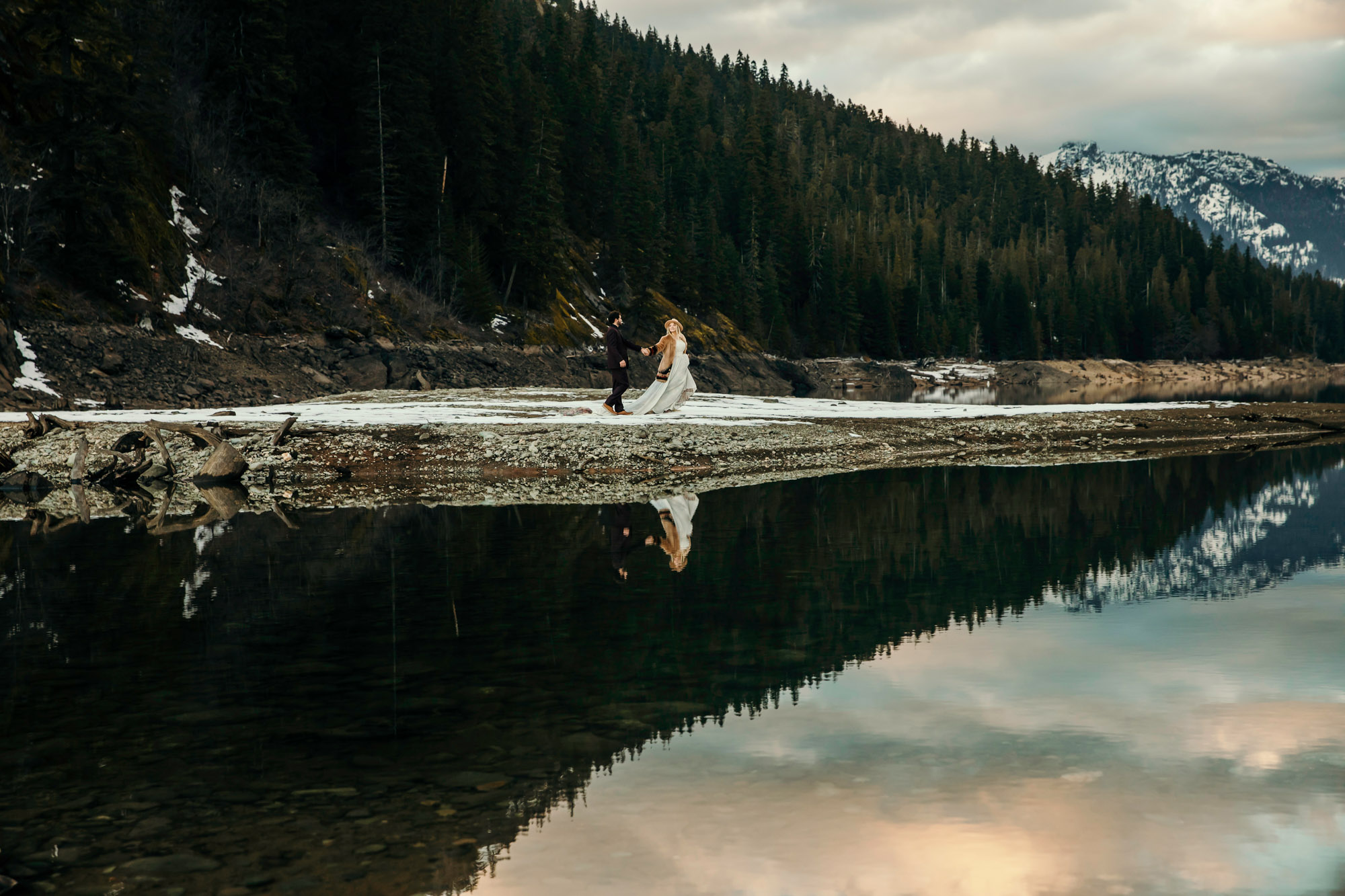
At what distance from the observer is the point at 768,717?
26.2ft

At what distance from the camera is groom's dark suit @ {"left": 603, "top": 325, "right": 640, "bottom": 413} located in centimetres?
3081

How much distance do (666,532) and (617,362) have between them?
15164 mm

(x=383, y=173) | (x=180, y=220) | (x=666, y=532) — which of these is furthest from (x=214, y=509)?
(x=383, y=173)

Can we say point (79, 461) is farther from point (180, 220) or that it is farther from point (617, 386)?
point (180, 220)

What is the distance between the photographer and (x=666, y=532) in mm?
17109

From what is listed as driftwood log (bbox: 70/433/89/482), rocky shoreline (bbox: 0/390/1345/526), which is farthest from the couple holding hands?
driftwood log (bbox: 70/433/89/482)

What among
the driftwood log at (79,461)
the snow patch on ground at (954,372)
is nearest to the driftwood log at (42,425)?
the driftwood log at (79,461)

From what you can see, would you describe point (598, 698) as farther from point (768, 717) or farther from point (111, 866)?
point (111, 866)

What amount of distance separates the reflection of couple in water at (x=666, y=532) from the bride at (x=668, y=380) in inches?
433

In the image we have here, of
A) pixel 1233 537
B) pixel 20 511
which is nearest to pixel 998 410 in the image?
pixel 1233 537

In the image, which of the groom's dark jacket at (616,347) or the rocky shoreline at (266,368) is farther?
the rocky shoreline at (266,368)

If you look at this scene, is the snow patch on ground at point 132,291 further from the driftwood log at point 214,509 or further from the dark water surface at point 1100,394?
the dark water surface at point 1100,394

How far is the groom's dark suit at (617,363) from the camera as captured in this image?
30.8 metres

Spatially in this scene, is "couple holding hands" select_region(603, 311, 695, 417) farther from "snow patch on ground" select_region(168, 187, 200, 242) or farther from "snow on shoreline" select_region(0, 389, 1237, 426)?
"snow patch on ground" select_region(168, 187, 200, 242)
